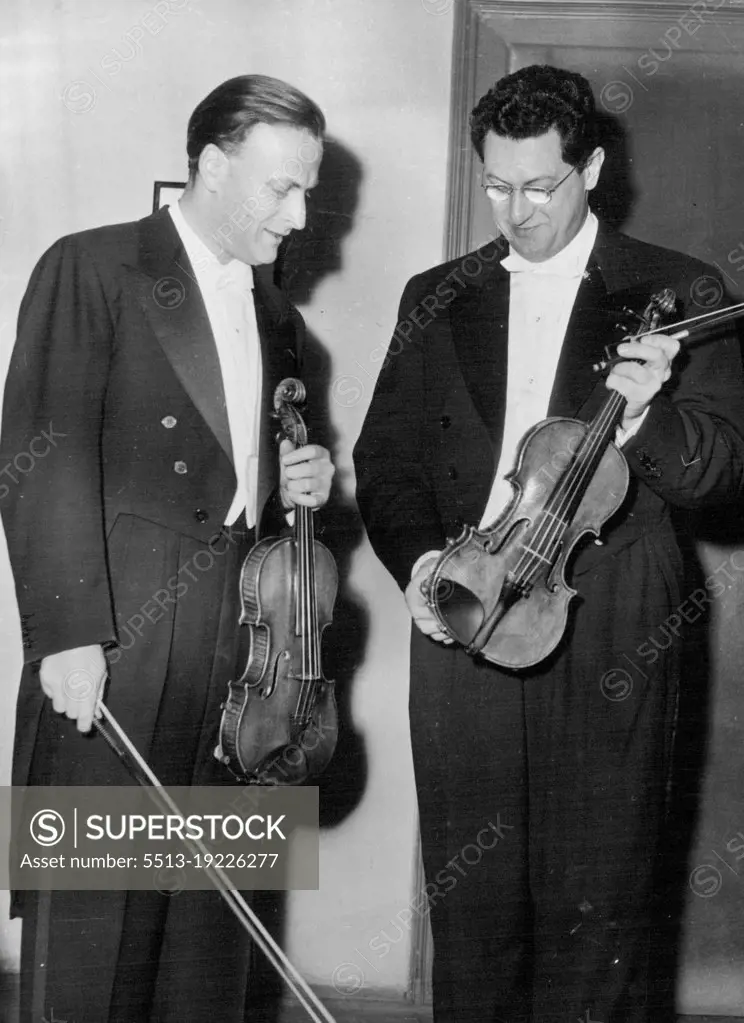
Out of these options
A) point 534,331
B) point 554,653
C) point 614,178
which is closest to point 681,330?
point 534,331

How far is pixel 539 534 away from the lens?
193 cm

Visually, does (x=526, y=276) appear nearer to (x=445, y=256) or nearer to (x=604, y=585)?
(x=445, y=256)

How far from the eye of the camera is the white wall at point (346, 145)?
2.39 m

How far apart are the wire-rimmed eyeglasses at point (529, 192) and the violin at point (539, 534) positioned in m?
0.29

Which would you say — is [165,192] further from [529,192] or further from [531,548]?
[531,548]

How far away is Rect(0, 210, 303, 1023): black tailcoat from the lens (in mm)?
2016

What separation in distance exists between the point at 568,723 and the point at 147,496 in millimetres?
842

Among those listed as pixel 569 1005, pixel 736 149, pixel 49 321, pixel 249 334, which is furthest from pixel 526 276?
pixel 569 1005

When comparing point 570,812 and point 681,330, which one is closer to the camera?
point 681,330

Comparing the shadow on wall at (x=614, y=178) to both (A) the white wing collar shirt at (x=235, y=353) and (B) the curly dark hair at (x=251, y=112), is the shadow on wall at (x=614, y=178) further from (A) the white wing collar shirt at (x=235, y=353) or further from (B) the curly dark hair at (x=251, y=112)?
(A) the white wing collar shirt at (x=235, y=353)

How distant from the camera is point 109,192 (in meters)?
2.43

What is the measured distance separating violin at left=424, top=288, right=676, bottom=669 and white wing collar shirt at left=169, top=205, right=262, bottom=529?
15.4 inches

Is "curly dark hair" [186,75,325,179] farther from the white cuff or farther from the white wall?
the white cuff

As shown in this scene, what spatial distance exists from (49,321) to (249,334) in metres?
0.36
